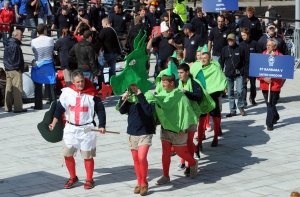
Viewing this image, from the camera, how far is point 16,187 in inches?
455

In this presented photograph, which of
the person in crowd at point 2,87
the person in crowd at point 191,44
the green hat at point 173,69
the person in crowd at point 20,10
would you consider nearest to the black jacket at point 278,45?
the person in crowd at point 191,44

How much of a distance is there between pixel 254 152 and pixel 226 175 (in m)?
1.44

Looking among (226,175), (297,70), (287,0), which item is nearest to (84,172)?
(226,175)

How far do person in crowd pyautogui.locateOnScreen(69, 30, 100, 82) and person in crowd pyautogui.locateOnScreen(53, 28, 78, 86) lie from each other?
1.66ft

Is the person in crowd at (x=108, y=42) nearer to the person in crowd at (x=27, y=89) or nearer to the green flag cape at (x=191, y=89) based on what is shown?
the person in crowd at (x=27, y=89)

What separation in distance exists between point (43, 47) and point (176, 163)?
532 centimetres

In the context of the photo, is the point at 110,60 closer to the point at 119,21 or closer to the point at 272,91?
the point at 119,21

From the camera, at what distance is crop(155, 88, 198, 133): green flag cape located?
37.1 ft

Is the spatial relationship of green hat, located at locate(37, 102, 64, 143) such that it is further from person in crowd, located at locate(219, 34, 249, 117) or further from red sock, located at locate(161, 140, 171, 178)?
person in crowd, located at locate(219, 34, 249, 117)

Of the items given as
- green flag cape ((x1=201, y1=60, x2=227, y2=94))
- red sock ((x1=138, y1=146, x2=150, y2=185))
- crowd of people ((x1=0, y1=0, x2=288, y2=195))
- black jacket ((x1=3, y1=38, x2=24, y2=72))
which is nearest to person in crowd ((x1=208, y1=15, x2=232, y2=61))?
crowd of people ((x1=0, y1=0, x2=288, y2=195))

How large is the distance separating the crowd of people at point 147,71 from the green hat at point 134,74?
70 millimetres

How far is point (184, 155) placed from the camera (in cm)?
1159

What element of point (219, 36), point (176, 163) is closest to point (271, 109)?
point (176, 163)

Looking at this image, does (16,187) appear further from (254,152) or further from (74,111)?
(254,152)
